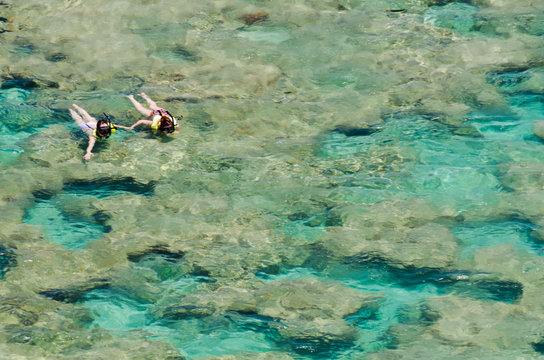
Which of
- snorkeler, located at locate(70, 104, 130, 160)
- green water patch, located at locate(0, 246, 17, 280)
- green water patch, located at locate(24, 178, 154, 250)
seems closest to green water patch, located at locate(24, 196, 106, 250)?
green water patch, located at locate(24, 178, 154, 250)

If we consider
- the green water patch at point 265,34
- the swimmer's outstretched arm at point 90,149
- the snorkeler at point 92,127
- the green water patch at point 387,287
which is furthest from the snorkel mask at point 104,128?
the green water patch at point 265,34

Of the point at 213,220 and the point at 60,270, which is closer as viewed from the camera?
the point at 60,270

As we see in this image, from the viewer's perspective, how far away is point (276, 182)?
10.5 m

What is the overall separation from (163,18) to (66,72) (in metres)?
2.65

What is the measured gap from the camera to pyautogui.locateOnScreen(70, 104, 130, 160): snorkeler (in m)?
11.1

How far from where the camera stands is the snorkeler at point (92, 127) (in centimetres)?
1113

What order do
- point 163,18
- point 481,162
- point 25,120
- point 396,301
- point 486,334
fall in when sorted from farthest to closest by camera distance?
point 163,18, point 25,120, point 481,162, point 396,301, point 486,334

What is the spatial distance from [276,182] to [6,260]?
13.1 ft

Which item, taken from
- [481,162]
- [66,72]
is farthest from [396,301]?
[66,72]

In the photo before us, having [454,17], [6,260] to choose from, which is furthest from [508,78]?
[6,260]

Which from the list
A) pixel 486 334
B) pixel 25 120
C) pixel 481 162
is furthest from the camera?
pixel 25 120

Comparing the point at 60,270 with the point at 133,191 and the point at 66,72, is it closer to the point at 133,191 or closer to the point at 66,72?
the point at 133,191

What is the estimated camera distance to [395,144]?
11.4 m

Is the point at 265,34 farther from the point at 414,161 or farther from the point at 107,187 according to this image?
the point at 107,187
